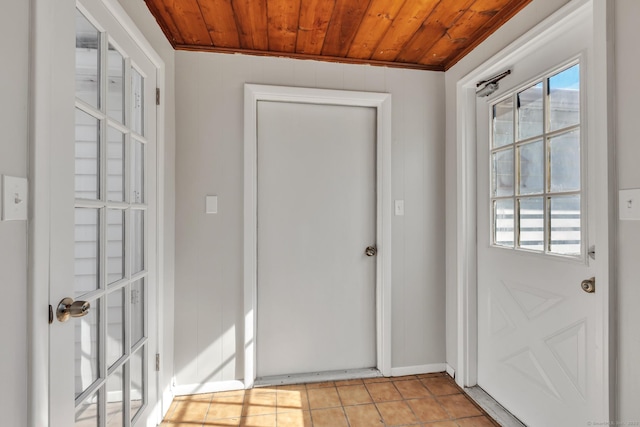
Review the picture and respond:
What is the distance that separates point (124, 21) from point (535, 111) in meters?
1.94

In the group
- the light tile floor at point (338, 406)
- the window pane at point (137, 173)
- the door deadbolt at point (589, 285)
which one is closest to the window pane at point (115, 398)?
the light tile floor at point (338, 406)

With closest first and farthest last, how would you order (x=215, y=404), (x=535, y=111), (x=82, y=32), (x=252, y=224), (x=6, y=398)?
(x=6, y=398) → (x=82, y=32) → (x=535, y=111) → (x=215, y=404) → (x=252, y=224)

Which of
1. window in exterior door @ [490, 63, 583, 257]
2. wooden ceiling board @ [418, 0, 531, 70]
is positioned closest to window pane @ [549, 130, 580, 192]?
window in exterior door @ [490, 63, 583, 257]

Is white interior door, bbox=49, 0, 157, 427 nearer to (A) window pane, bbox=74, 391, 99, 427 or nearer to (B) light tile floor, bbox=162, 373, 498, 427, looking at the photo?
(A) window pane, bbox=74, 391, 99, 427

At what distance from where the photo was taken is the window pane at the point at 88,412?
1.08 m

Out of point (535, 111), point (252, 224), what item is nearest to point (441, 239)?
point (535, 111)

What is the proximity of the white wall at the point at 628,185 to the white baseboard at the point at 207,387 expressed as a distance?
189 cm

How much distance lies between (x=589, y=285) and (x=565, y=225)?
0.28 metres

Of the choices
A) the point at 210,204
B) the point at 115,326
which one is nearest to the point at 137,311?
the point at 115,326

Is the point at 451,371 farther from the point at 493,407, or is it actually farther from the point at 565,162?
the point at 565,162

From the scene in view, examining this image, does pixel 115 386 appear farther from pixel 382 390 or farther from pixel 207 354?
pixel 382 390

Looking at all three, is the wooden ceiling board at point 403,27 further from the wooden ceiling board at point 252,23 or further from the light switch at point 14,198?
the light switch at point 14,198

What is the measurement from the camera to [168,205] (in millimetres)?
1897

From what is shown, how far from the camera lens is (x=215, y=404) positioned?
1.92m
